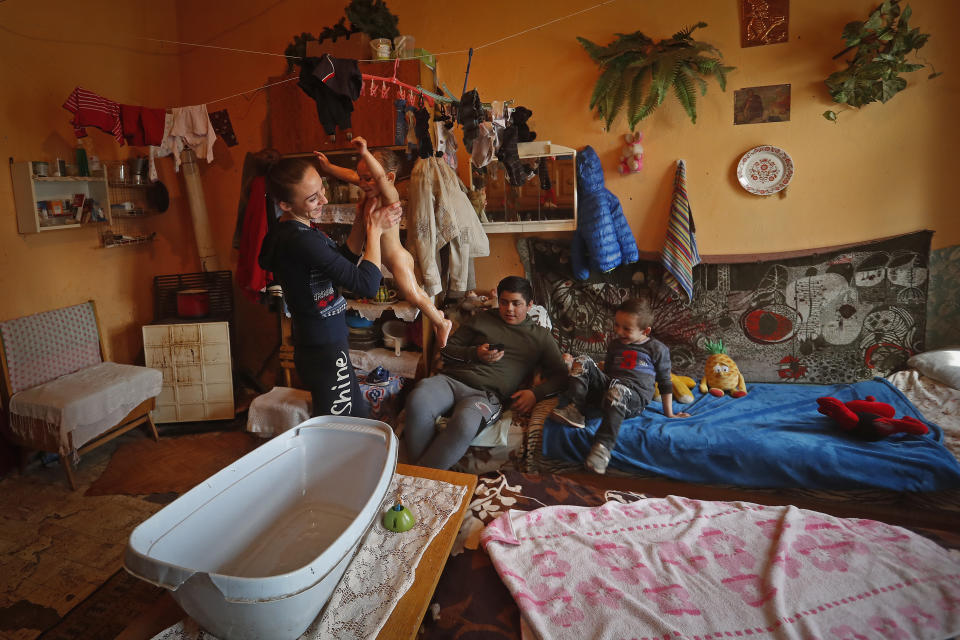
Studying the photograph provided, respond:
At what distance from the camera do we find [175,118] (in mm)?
3428

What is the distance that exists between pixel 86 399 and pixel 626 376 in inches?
116

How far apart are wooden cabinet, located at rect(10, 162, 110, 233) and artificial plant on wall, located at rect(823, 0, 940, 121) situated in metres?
4.48

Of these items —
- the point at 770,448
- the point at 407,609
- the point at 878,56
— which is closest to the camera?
the point at 407,609

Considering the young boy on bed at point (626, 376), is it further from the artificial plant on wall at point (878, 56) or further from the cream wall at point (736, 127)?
the artificial plant on wall at point (878, 56)

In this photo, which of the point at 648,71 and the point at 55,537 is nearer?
the point at 55,537

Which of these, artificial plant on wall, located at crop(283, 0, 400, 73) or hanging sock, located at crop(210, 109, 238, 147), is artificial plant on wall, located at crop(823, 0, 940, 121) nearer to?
artificial plant on wall, located at crop(283, 0, 400, 73)

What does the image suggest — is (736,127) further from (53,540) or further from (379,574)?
(53,540)

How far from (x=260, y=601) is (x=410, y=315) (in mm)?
2222

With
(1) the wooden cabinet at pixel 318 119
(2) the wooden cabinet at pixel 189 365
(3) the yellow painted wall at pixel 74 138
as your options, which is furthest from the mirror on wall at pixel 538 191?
(3) the yellow painted wall at pixel 74 138

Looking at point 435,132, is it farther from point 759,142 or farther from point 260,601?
point 260,601

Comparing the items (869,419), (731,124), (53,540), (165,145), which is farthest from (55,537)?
(731,124)

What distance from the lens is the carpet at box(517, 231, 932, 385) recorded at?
2.92m

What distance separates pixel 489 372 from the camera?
9.37 feet

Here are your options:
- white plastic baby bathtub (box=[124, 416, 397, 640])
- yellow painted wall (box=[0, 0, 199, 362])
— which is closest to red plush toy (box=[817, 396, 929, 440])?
white plastic baby bathtub (box=[124, 416, 397, 640])
